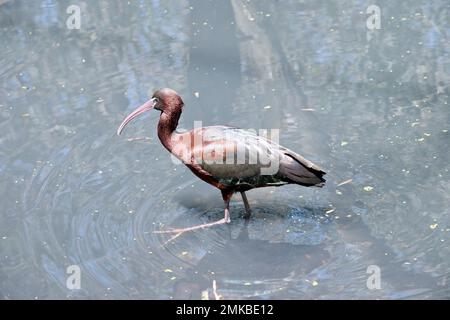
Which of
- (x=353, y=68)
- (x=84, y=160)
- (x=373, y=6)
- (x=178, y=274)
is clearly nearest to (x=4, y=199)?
(x=84, y=160)

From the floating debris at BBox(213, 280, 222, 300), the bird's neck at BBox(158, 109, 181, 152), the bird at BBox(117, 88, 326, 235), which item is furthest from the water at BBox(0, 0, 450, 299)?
the bird's neck at BBox(158, 109, 181, 152)

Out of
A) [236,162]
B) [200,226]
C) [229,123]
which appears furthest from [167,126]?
[229,123]

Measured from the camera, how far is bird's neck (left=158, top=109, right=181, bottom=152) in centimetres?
697

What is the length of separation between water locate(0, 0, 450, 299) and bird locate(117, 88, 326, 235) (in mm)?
325

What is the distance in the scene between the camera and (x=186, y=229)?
680cm

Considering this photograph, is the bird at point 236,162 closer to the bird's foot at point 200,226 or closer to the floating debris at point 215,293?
the bird's foot at point 200,226

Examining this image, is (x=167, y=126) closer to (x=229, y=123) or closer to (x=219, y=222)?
(x=219, y=222)

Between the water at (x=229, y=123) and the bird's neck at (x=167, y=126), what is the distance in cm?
57

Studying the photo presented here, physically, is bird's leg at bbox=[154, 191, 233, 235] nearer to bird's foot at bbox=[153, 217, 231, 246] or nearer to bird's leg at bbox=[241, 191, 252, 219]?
bird's foot at bbox=[153, 217, 231, 246]

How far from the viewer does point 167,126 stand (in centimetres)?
698

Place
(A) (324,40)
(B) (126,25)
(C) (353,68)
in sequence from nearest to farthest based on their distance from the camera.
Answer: (C) (353,68), (A) (324,40), (B) (126,25)

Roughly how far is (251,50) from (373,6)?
2091mm
